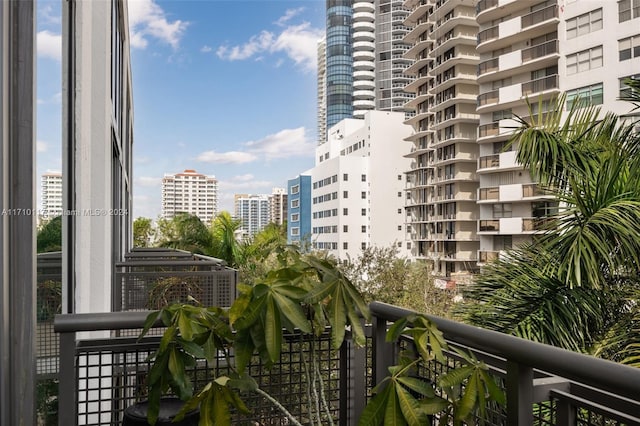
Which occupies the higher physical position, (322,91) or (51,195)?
(322,91)

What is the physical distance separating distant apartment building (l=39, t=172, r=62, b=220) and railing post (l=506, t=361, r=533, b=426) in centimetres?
113

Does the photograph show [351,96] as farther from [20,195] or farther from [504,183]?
[20,195]

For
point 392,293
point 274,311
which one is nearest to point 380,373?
point 274,311

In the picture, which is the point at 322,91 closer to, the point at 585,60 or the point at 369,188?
the point at 369,188

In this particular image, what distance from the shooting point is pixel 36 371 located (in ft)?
3.50

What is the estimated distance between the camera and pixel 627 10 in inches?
634

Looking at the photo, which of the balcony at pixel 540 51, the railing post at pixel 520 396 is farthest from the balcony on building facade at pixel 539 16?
the railing post at pixel 520 396

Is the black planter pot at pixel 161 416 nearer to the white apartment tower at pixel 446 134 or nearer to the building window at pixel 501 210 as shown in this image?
the building window at pixel 501 210

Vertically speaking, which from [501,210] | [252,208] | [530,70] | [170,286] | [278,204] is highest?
[530,70]

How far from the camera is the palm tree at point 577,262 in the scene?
3.59 m

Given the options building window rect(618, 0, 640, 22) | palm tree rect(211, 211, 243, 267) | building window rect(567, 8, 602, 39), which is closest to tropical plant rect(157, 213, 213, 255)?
palm tree rect(211, 211, 243, 267)

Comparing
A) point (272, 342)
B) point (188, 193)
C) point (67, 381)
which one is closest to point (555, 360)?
point (272, 342)

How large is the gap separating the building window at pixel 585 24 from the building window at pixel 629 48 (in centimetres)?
112

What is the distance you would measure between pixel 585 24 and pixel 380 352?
19435mm
